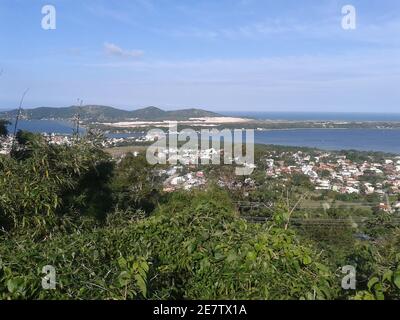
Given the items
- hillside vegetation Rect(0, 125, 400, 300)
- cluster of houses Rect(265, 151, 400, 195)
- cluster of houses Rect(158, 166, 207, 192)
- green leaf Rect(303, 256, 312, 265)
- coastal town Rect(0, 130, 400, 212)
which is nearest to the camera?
hillside vegetation Rect(0, 125, 400, 300)

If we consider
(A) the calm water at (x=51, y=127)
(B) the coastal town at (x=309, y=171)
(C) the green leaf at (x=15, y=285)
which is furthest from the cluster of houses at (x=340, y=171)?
(C) the green leaf at (x=15, y=285)

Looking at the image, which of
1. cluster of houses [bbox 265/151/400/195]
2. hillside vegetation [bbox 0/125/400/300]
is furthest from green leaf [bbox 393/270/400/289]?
cluster of houses [bbox 265/151/400/195]

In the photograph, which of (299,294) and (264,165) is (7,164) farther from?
(264,165)

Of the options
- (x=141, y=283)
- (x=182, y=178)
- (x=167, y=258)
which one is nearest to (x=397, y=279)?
(x=141, y=283)

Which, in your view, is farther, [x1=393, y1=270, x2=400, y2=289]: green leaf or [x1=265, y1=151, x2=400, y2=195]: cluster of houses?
[x1=265, y1=151, x2=400, y2=195]: cluster of houses

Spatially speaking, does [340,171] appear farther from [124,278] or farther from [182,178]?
[124,278]

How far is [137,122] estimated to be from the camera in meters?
17.6

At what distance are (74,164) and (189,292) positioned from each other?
2703mm

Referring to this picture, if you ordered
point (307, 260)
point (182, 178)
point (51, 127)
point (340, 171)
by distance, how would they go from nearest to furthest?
1. point (307, 260)
2. point (51, 127)
3. point (182, 178)
4. point (340, 171)

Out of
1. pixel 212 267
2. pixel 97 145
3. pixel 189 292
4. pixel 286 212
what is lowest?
pixel 189 292

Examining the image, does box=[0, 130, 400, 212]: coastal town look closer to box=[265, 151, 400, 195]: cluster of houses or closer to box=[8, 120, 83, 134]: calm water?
box=[265, 151, 400, 195]: cluster of houses

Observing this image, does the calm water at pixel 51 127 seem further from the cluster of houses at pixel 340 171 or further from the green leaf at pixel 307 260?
the cluster of houses at pixel 340 171

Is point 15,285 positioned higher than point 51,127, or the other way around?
point 51,127
